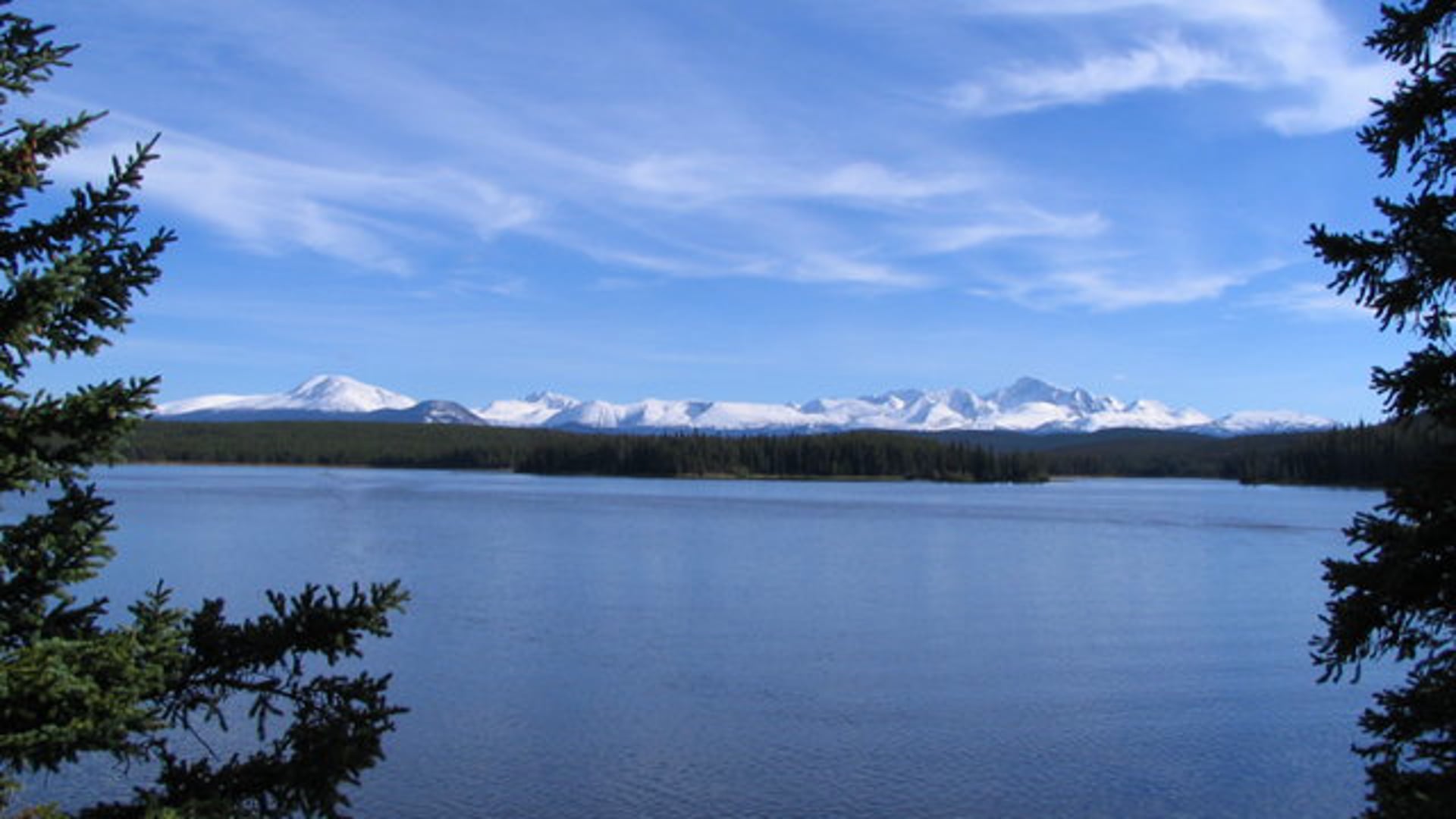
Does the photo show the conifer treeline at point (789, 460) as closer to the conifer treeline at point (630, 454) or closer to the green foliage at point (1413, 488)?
the conifer treeline at point (630, 454)

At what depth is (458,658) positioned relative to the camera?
20.5m

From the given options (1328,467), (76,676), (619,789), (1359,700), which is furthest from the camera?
(1328,467)

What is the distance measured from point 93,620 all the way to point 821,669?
16711 mm

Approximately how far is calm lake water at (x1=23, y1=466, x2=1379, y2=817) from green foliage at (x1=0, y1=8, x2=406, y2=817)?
8.17 metres

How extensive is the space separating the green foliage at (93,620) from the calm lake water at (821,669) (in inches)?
322

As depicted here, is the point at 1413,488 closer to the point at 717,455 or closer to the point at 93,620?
the point at 93,620

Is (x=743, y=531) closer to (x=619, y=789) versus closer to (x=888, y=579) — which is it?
(x=888, y=579)

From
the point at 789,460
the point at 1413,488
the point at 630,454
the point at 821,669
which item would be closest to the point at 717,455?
the point at 789,460

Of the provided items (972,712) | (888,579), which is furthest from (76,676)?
(888,579)

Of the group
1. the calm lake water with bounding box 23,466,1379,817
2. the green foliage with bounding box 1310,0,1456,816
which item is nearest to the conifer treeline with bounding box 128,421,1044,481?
the calm lake water with bounding box 23,466,1379,817

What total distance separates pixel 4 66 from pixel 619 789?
35.7ft

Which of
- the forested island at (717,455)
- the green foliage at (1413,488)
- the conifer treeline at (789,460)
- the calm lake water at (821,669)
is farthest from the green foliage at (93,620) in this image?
the conifer treeline at (789,460)

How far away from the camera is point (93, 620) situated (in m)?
4.88

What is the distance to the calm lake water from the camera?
14.0m
